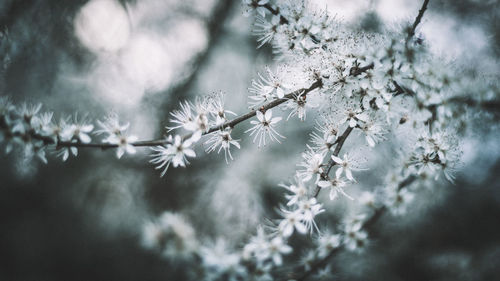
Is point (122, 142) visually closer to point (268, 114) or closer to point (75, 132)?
point (75, 132)

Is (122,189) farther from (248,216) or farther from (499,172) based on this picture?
(499,172)

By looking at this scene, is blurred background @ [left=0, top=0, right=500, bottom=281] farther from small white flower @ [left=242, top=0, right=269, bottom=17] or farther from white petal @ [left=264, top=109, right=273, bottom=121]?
white petal @ [left=264, top=109, right=273, bottom=121]

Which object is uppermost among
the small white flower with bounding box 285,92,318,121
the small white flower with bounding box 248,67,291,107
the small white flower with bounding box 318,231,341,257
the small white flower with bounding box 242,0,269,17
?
the small white flower with bounding box 242,0,269,17

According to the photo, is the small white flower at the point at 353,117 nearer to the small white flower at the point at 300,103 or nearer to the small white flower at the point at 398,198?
the small white flower at the point at 300,103

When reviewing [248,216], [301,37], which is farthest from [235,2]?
[248,216]

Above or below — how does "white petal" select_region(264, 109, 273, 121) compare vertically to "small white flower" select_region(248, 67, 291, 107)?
below

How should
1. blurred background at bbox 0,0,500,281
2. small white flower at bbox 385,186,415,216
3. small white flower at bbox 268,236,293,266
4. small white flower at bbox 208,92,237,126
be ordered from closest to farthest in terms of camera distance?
small white flower at bbox 268,236,293,266 < small white flower at bbox 208,92,237,126 < small white flower at bbox 385,186,415,216 < blurred background at bbox 0,0,500,281

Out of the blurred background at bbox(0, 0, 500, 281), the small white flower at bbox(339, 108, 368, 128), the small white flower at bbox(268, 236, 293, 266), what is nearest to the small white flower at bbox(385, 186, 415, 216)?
the small white flower at bbox(339, 108, 368, 128)


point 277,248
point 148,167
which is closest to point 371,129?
point 277,248

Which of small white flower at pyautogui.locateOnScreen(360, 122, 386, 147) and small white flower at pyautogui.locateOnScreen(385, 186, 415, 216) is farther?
small white flower at pyautogui.locateOnScreen(385, 186, 415, 216)

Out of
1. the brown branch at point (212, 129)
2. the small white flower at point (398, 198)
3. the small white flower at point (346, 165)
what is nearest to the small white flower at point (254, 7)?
the brown branch at point (212, 129)
